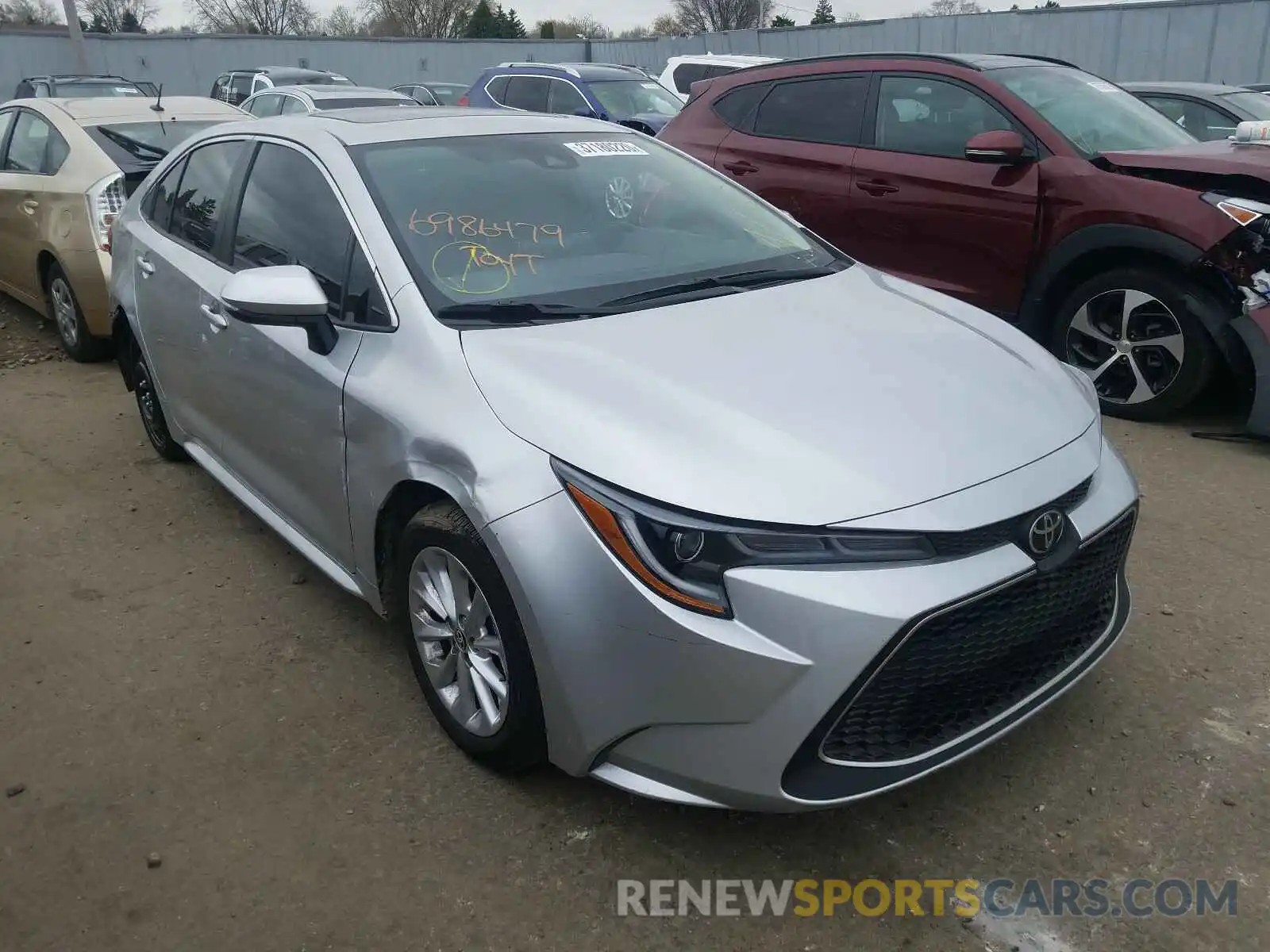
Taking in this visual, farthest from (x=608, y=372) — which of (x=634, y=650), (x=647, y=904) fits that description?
(x=647, y=904)

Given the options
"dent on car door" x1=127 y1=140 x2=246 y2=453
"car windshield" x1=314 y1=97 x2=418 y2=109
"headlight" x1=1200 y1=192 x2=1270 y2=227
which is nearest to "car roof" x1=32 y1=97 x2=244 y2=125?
"dent on car door" x1=127 y1=140 x2=246 y2=453

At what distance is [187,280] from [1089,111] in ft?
15.4

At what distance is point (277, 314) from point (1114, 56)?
1973 cm

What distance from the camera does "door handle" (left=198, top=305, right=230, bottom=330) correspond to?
3613 millimetres

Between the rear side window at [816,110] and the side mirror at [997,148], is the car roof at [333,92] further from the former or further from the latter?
the side mirror at [997,148]

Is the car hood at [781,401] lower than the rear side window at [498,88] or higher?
lower

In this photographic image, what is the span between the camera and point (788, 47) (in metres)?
24.4

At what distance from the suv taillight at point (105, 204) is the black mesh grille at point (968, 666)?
5.65 m

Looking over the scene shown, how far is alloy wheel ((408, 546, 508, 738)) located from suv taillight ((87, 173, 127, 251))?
4517mm

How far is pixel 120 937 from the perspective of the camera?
7.62 ft

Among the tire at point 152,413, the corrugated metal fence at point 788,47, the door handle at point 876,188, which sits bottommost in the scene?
the tire at point 152,413

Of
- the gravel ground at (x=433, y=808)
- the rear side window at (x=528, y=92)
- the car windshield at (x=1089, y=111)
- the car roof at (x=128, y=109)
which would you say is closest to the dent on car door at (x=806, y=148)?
the car windshield at (x=1089, y=111)

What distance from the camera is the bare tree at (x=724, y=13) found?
5672 cm

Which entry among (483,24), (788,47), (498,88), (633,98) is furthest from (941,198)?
(483,24)
